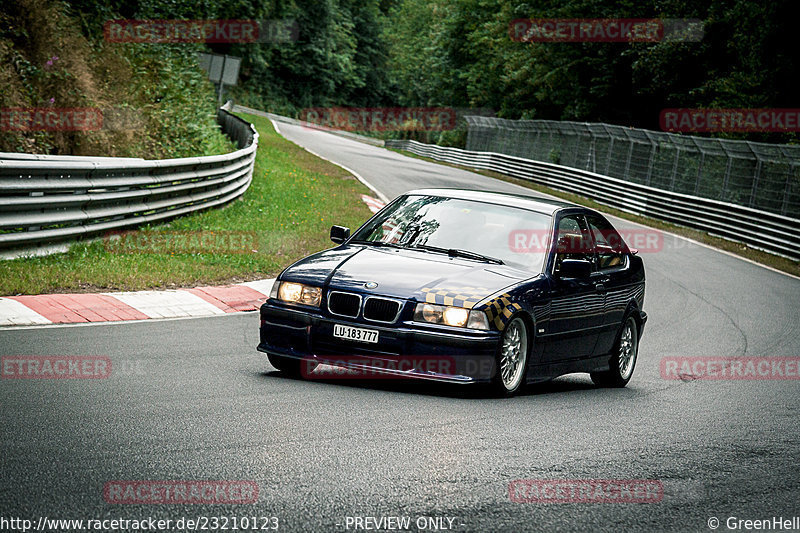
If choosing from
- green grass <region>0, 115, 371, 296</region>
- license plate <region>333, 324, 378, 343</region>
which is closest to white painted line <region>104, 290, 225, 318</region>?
green grass <region>0, 115, 371, 296</region>

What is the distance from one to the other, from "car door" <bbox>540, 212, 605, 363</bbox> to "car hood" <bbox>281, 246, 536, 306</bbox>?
439mm

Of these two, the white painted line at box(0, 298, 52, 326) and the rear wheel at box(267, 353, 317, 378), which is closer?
the rear wheel at box(267, 353, 317, 378)

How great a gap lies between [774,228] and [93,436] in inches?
937

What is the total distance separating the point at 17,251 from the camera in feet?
35.4

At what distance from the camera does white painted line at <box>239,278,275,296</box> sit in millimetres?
12139

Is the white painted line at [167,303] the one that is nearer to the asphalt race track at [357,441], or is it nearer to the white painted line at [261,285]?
the asphalt race track at [357,441]

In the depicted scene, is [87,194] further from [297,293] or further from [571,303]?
[571,303]

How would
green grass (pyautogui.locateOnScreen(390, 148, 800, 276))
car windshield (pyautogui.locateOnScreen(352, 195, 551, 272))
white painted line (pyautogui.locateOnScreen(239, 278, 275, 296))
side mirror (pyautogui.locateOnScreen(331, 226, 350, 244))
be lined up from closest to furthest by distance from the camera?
car windshield (pyautogui.locateOnScreen(352, 195, 551, 272)) < side mirror (pyautogui.locateOnScreen(331, 226, 350, 244)) < white painted line (pyautogui.locateOnScreen(239, 278, 275, 296)) < green grass (pyautogui.locateOnScreen(390, 148, 800, 276))

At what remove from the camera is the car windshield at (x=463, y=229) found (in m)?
7.91

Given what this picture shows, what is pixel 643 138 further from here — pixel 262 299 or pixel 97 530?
pixel 97 530

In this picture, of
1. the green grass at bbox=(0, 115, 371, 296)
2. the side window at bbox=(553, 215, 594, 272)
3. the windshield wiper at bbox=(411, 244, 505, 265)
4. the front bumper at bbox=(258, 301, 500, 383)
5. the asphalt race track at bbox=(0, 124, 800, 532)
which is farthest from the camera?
the green grass at bbox=(0, 115, 371, 296)

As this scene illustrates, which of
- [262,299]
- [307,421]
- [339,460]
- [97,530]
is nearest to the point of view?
[97,530]

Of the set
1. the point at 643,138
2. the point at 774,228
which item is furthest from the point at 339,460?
the point at 643,138

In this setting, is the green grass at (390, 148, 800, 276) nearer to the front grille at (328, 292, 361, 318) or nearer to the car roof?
the car roof
